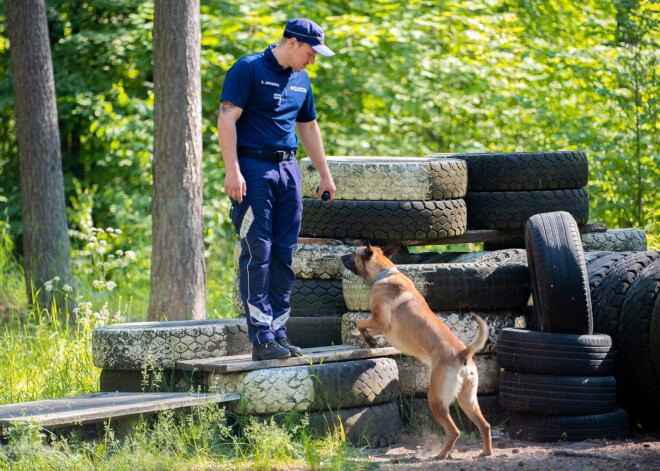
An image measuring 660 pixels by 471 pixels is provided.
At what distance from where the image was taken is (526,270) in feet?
18.0

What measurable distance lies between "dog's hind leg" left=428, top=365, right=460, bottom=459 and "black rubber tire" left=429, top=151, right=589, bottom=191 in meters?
2.59

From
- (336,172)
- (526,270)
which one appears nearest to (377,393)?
(526,270)

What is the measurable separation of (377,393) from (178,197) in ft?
14.3

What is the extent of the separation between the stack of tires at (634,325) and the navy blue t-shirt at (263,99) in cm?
254

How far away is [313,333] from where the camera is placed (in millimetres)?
5832

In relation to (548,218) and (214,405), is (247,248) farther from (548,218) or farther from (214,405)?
(548,218)

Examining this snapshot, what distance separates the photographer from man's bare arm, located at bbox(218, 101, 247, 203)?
4605 millimetres

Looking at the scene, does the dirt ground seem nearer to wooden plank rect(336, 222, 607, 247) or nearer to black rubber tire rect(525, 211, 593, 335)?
black rubber tire rect(525, 211, 593, 335)

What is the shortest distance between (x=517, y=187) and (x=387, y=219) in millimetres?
1426

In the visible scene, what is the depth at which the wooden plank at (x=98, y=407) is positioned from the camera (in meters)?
3.96

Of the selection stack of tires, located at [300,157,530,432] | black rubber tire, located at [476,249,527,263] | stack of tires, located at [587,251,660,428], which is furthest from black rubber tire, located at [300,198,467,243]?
stack of tires, located at [587,251,660,428]

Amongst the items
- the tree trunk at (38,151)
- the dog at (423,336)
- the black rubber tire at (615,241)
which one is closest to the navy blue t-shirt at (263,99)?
the dog at (423,336)

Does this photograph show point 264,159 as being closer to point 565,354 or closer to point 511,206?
point 565,354

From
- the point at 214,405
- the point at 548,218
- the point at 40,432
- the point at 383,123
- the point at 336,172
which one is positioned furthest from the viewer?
the point at 383,123
